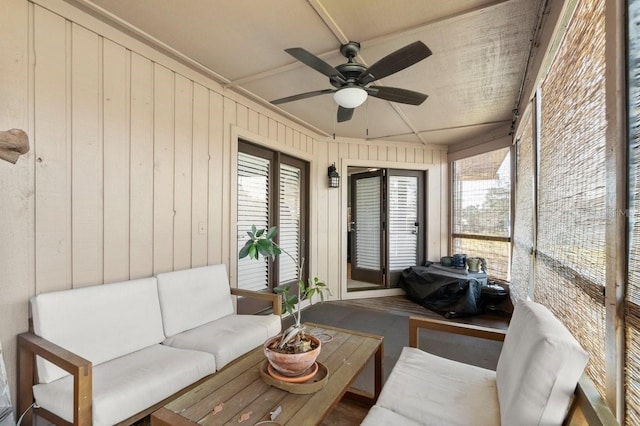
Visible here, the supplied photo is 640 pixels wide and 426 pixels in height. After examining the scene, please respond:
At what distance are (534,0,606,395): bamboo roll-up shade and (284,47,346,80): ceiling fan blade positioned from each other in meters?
1.32

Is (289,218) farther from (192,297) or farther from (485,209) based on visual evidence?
(485,209)

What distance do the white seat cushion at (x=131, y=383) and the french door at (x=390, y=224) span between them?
12.2 ft

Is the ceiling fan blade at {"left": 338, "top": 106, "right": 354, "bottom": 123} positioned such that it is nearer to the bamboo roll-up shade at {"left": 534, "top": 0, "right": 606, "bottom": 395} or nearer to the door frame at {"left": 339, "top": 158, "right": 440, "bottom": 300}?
the bamboo roll-up shade at {"left": 534, "top": 0, "right": 606, "bottom": 395}

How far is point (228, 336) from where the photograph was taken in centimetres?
215

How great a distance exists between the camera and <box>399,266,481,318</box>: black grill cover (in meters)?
3.82

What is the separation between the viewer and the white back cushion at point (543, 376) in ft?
3.11

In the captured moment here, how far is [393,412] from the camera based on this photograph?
1.30 m

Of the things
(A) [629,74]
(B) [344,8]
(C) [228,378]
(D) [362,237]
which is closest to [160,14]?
(B) [344,8]

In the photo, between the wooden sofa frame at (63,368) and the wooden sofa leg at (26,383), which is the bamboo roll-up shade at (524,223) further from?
the wooden sofa leg at (26,383)

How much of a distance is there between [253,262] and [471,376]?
8.55 feet

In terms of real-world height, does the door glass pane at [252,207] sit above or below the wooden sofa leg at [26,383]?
above

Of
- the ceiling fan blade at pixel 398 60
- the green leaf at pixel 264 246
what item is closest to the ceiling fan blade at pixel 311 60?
the ceiling fan blade at pixel 398 60

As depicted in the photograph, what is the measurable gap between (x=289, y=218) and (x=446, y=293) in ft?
7.92

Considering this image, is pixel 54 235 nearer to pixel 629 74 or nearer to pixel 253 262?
pixel 253 262
